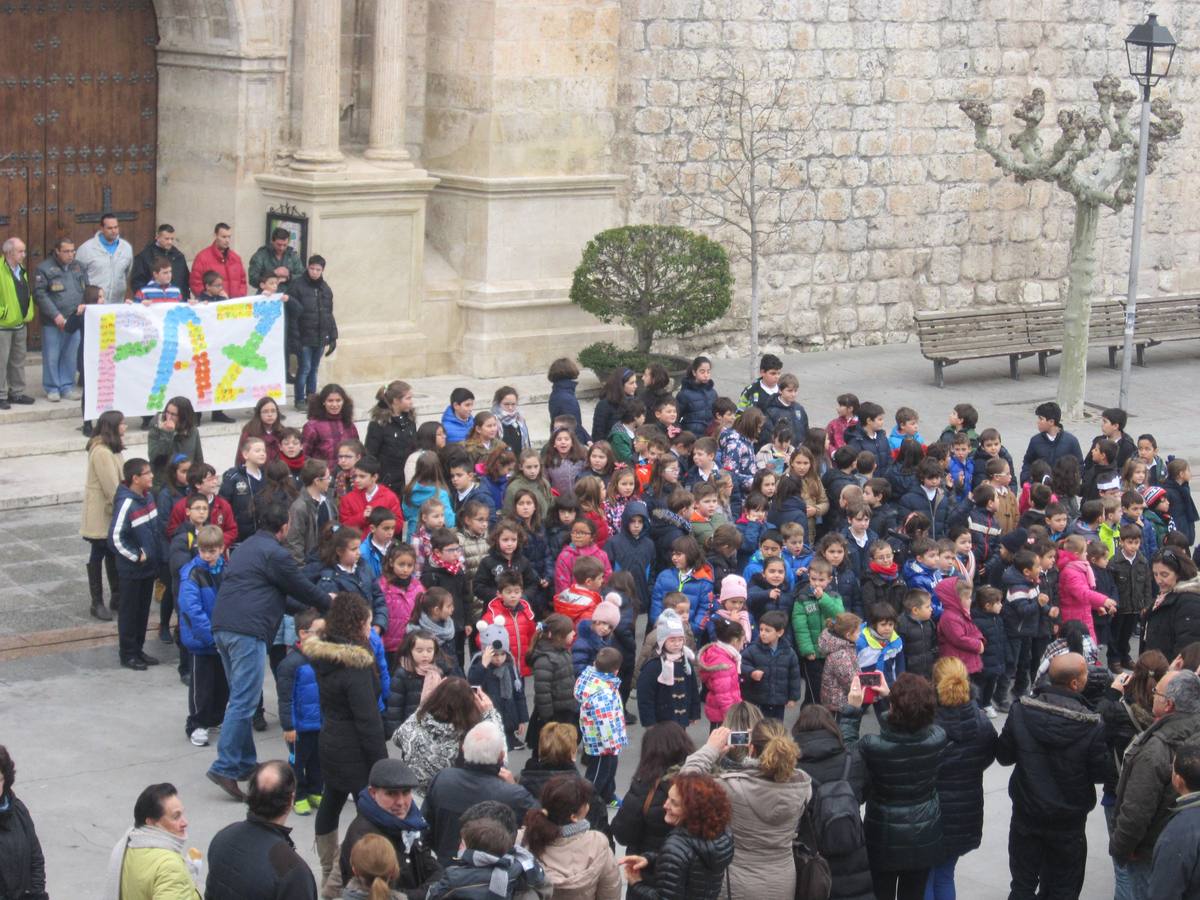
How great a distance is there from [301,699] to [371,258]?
9.66 m

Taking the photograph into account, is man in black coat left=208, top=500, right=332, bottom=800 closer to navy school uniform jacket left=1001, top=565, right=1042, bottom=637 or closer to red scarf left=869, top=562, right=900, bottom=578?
red scarf left=869, top=562, right=900, bottom=578

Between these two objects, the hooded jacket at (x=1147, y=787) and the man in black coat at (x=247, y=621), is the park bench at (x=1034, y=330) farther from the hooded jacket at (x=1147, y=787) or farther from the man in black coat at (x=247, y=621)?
the hooded jacket at (x=1147, y=787)

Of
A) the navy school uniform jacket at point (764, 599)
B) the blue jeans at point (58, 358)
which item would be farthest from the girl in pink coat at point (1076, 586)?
the blue jeans at point (58, 358)

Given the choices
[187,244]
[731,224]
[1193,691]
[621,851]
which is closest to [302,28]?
[187,244]

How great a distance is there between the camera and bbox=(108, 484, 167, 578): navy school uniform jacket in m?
12.3

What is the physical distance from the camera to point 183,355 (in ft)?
56.4

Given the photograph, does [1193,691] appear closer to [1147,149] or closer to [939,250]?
[1147,149]

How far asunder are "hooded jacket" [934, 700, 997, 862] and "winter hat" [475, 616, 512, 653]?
2625mm

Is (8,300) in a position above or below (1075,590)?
above

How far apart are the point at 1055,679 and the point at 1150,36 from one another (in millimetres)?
10301

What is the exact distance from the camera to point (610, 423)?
15289 millimetres

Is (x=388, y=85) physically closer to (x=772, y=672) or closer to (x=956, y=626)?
(x=956, y=626)

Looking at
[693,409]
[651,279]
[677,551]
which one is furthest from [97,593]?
[651,279]

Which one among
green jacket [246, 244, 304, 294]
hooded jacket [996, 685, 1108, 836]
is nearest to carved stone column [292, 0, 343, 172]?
green jacket [246, 244, 304, 294]
